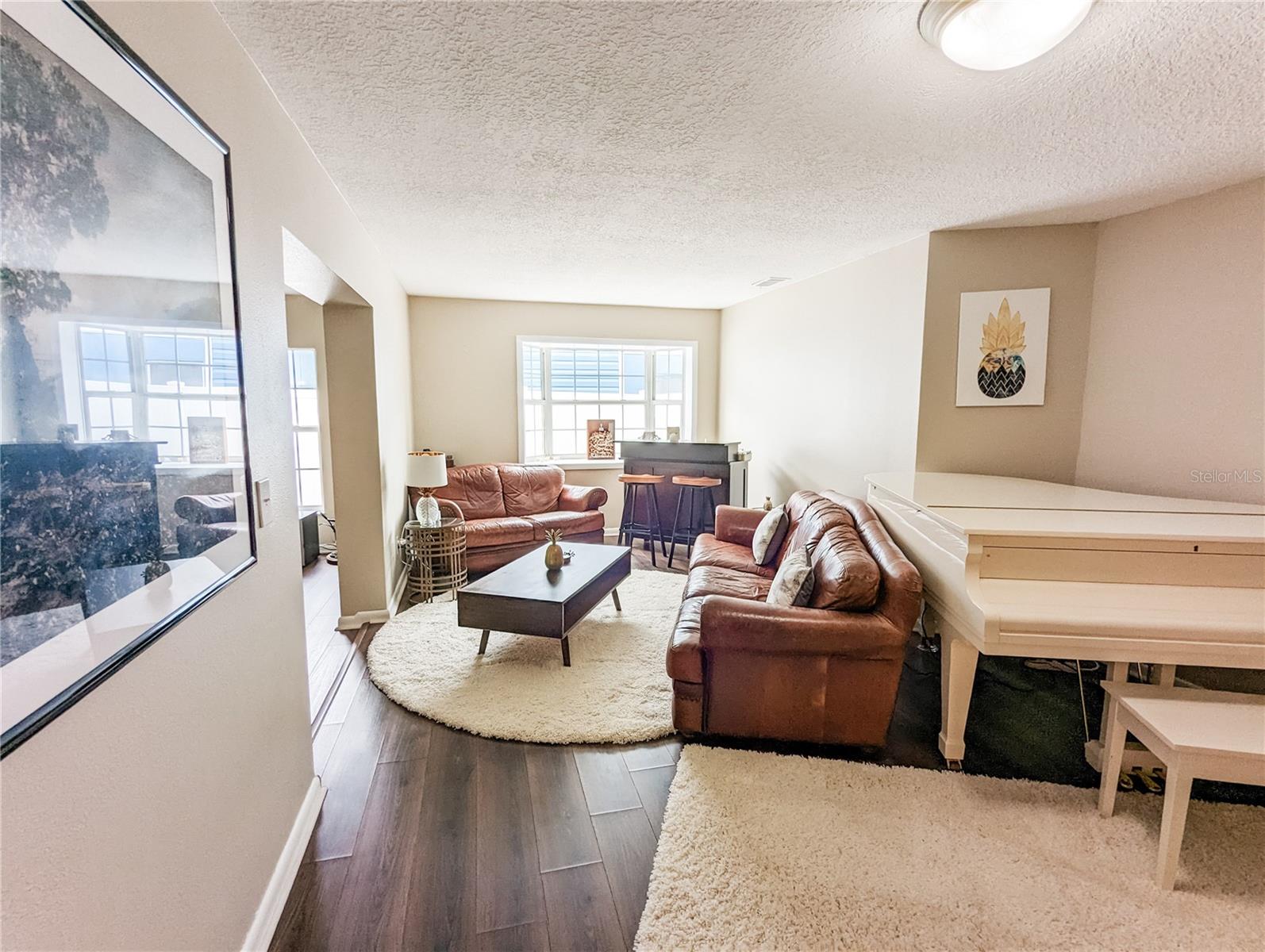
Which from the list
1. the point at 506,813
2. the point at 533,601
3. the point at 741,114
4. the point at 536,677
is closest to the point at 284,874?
the point at 506,813

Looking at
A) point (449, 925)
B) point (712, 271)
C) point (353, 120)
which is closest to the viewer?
point (449, 925)

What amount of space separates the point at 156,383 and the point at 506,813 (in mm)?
1774

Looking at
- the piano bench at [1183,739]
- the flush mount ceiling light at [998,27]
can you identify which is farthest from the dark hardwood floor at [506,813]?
the flush mount ceiling light at [998,27]

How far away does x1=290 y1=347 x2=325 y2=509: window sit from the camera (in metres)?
5.36

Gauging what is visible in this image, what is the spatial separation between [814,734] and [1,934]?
235 cm

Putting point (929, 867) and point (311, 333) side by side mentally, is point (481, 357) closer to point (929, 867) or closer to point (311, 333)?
point (311, 333)

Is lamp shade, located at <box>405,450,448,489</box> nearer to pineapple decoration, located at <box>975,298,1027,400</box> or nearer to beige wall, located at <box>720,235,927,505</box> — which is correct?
beige wall, located at <box>720,235,927,505</box>

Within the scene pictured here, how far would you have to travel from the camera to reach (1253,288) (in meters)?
2.51

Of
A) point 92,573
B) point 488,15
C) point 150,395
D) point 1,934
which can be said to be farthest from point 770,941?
point 488,15

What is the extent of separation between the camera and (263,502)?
1669 mm

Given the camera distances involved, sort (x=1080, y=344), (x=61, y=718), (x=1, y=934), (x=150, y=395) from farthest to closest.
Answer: (x=1080, y=344), (x=150, y=395), (x=61, y=718), (x=1, y=934)

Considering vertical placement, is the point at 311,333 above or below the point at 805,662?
above

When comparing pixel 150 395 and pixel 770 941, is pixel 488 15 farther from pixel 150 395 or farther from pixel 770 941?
pixel 770 941

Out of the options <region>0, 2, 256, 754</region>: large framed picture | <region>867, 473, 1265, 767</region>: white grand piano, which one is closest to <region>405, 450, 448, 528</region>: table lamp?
<region>0, 2, 256, 754</region>: large framed picture
